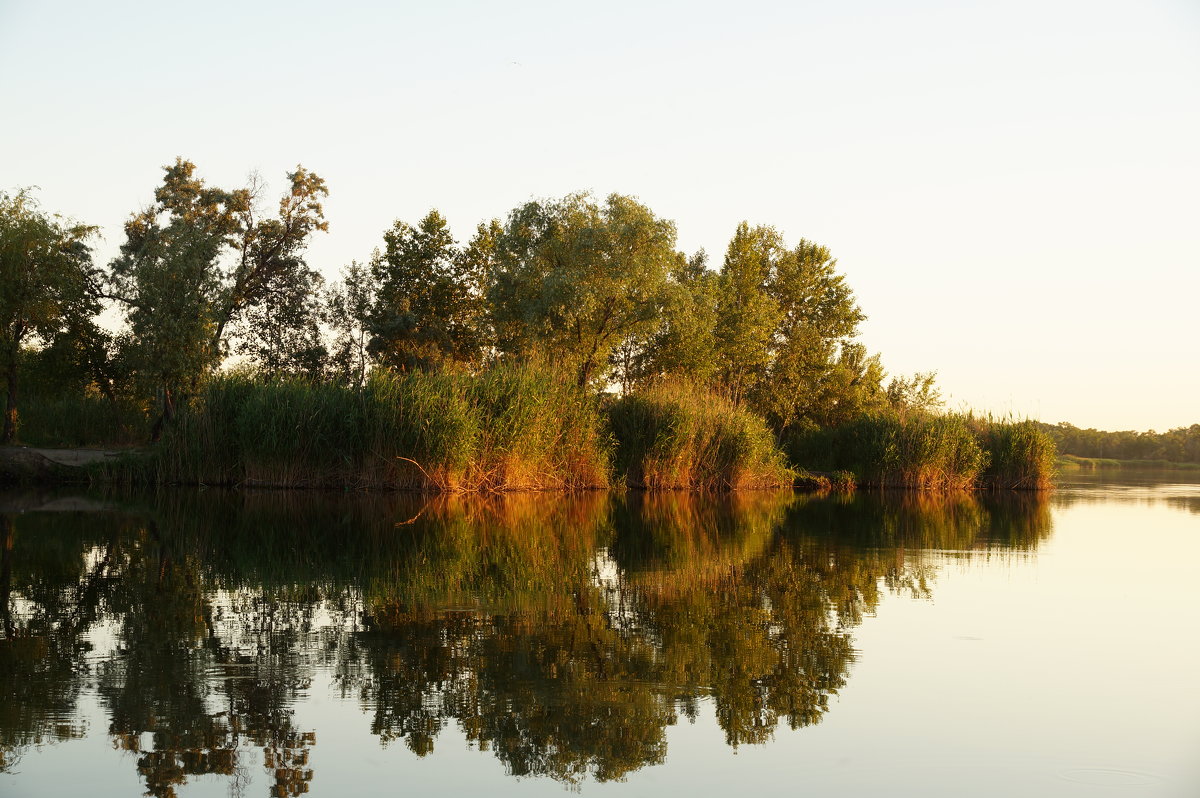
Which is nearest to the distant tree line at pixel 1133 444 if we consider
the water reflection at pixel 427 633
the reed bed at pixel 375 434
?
the reed bed at pixel 375 434

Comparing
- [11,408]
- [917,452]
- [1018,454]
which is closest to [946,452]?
[917,452]

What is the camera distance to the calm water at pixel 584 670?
490 cm

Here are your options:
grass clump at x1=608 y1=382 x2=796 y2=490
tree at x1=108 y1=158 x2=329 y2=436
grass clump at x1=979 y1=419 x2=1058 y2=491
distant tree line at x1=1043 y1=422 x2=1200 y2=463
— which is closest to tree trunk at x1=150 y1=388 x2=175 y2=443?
tree at x1=108 y1=158 x2=329 y2=436

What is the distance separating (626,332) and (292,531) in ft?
79.4

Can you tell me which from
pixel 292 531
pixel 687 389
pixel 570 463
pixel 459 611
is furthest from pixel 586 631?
pixel 687 389

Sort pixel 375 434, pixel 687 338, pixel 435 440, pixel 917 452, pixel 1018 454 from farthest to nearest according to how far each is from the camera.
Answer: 1. pixel 687 338
2. pixel 1018 454
3. pixel 917 452
4. pixel 375 434
5. pixel 435 440

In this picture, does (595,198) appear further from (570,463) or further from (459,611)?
(459,611)

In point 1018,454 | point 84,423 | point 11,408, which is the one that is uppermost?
point 11,408

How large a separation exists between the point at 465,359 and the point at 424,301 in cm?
338

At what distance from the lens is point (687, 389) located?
31359 millimetres

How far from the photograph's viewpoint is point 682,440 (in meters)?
29.8

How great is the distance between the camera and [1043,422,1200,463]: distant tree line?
79500mm

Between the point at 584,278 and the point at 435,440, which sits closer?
the point at 435,440

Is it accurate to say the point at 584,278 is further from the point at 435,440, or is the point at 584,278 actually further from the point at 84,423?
the point at 84,423
